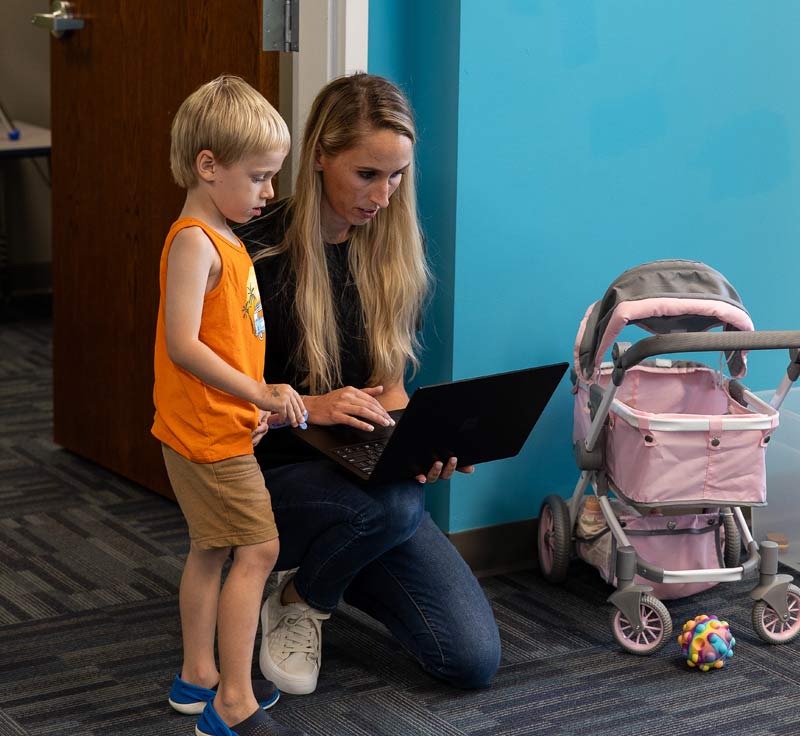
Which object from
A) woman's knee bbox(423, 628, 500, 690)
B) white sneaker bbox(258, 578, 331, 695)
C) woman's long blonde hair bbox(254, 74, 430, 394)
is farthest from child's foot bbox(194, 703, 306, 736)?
woman's long blonde hair bbox(254, 74, 430, 394)

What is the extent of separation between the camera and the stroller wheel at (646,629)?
2.62 m

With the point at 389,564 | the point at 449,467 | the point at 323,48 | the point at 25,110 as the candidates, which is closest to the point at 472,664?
the point at 389,564

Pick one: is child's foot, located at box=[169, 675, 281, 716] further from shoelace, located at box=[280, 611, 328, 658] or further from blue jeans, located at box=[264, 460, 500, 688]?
A: blue jeans, located at box=[264, 460, 500, 688]

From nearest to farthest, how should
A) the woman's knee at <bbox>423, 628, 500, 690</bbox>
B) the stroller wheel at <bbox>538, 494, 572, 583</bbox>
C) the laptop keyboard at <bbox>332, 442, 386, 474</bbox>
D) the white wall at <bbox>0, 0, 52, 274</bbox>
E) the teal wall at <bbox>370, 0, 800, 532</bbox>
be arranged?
the laptop keyboard at <bbox>332, 442, 386, 474</bbox>, the woman's knee at <bbox>423, 628, 500, 690</bbox>, the teal wall at <bbox>370, 0, 800, 532</bbox>, the stroller wheel at <bbox>538, 494, 572, 583</bbox>, the white wall at <bbox>0, 0, 52, 274</bbox>

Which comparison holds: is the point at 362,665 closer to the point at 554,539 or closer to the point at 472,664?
the point at 472,664

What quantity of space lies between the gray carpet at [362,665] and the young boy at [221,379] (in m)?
0.21

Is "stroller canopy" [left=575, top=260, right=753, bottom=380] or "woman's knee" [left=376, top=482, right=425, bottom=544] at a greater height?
"stroller canopy" [left=575, top=260, right=753, bottom=380]

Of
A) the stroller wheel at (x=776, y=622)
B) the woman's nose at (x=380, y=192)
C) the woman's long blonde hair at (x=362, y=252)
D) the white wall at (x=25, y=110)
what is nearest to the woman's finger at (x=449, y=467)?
the woman's long blonde hair at (x=362, y=252)

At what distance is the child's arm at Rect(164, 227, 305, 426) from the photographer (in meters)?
2.02

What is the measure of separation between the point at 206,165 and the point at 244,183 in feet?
0.22

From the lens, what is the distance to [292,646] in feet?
8.02

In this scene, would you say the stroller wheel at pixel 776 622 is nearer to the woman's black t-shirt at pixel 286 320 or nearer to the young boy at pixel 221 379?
the woman's black t-shirt at pixel 286 320

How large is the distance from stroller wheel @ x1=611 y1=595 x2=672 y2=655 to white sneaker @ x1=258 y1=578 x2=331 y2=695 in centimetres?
61

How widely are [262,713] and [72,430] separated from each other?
1811 millimetres
